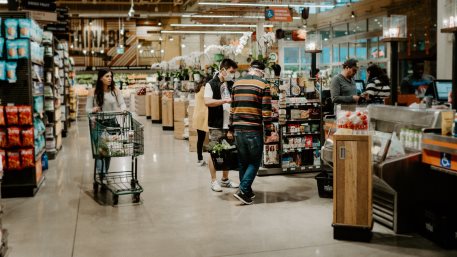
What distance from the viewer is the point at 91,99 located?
6.87 metres

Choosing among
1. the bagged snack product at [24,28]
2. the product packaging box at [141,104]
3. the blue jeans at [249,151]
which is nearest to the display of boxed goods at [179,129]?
the bagged snack product at [24,28]

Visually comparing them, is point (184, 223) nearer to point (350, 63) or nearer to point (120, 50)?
point (350, 63)

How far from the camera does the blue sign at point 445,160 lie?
13.5 ft

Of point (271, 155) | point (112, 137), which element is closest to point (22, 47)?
point (112, 137)

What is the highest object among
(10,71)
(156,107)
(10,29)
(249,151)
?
(10,29)

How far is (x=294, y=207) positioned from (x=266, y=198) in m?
0.54

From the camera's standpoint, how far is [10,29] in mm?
6188

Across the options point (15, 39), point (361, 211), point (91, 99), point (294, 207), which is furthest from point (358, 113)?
point (15, 39)

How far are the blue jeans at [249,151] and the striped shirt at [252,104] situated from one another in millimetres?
79

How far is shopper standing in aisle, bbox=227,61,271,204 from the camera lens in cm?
577

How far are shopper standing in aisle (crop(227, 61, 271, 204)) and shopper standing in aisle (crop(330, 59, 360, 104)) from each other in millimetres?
1584

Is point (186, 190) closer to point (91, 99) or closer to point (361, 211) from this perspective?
point (91, 99)

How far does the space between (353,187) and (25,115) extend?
13.3 feet

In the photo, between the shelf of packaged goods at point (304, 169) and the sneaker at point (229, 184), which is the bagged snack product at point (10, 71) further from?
the shelf of packaged goods at point (304, 169)
